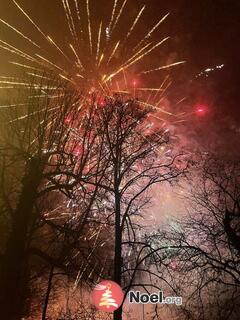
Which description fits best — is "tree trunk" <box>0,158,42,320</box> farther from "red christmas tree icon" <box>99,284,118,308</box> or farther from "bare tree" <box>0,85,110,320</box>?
"red christmas tree icon" <box>99,284,118,308</box>

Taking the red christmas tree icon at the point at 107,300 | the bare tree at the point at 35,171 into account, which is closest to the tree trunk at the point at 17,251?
the bare tree at the point at 35,171

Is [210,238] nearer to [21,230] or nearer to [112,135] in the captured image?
[112,135]

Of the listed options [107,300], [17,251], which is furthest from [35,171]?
[107,300]

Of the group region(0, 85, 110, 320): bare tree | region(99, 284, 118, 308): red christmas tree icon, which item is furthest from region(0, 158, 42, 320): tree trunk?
region(99, 284, 118, 308): red christmas tree icon

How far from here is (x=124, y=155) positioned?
1809cm

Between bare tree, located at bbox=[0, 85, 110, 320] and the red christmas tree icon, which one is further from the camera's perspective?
the red christmas tree icon

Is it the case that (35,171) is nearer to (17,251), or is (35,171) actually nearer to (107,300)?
(17,251)

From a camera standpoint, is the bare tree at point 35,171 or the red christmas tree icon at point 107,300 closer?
the bare tree at point 35,171

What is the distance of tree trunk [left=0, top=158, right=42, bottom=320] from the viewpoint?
10773 millimetres

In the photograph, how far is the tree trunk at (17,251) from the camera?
10.8 meters

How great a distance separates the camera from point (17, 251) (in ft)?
37.8

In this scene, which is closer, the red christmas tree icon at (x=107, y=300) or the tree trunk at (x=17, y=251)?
the tree trunk at (x=17, y=251)

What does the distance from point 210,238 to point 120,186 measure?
4.43 meters

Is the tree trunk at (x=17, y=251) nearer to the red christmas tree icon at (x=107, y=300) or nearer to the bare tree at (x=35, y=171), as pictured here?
the bare tree at (x=35, y=171)
